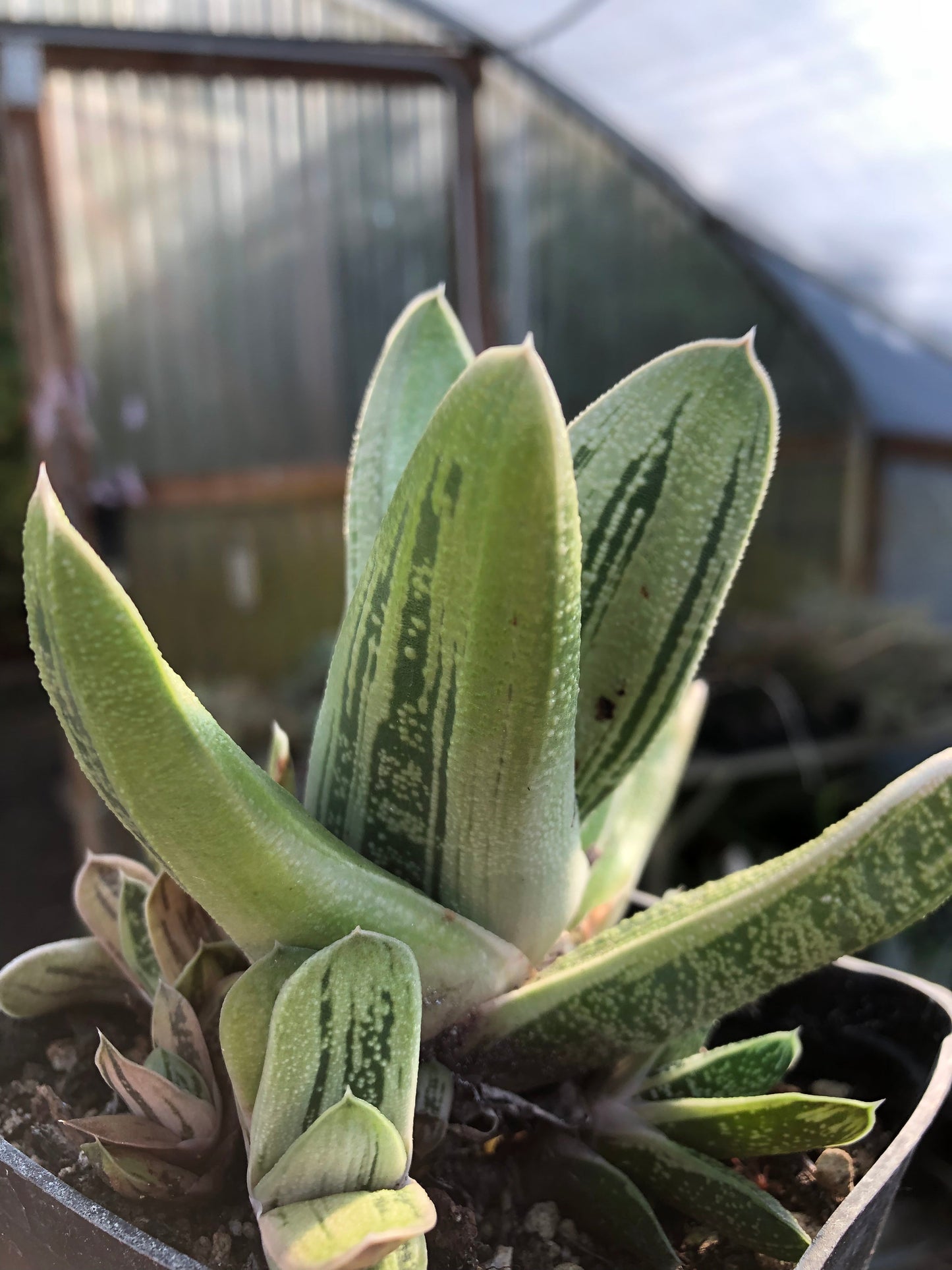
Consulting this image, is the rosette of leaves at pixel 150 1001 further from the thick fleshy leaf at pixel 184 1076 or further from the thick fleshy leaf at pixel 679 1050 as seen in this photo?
the thick fleshy leaf at pixel 679 1050

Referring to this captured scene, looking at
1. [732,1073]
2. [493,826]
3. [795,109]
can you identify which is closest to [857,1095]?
[732,1073]

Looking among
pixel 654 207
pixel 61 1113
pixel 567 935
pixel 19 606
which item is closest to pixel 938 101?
pixel 654 207

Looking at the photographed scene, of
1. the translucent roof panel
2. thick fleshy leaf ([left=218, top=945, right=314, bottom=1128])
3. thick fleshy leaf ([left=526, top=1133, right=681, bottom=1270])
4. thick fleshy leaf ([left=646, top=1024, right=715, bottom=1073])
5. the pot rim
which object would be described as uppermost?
the translucent roof panel

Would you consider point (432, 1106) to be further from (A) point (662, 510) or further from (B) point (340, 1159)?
(A) point (662, 510)

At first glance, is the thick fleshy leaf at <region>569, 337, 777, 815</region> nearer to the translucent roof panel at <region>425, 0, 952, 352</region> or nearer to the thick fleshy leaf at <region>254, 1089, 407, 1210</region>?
the thick fleshy leaf at <region>254, 1089, 407, 1210</region>

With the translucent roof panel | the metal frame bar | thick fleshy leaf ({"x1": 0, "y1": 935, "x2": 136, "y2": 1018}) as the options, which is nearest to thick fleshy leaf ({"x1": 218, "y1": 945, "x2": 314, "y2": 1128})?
thick fleshy leaf ({"x1": 0, "y1": 935, "x2": 136, "y2": 1018})

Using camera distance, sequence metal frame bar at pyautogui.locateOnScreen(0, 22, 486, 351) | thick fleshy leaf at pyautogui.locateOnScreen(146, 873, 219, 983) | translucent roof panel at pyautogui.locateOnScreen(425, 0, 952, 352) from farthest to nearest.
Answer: metal frame bar at pyautogui.locateOnScreen(0, 22, 486, 351) → translucent roof panel at pyautogui.locateOnScreen(425, 0, 952, 352) → thick fleshy leaf at pyautogui.locateOnScreen(146, 873, 219, 983)
